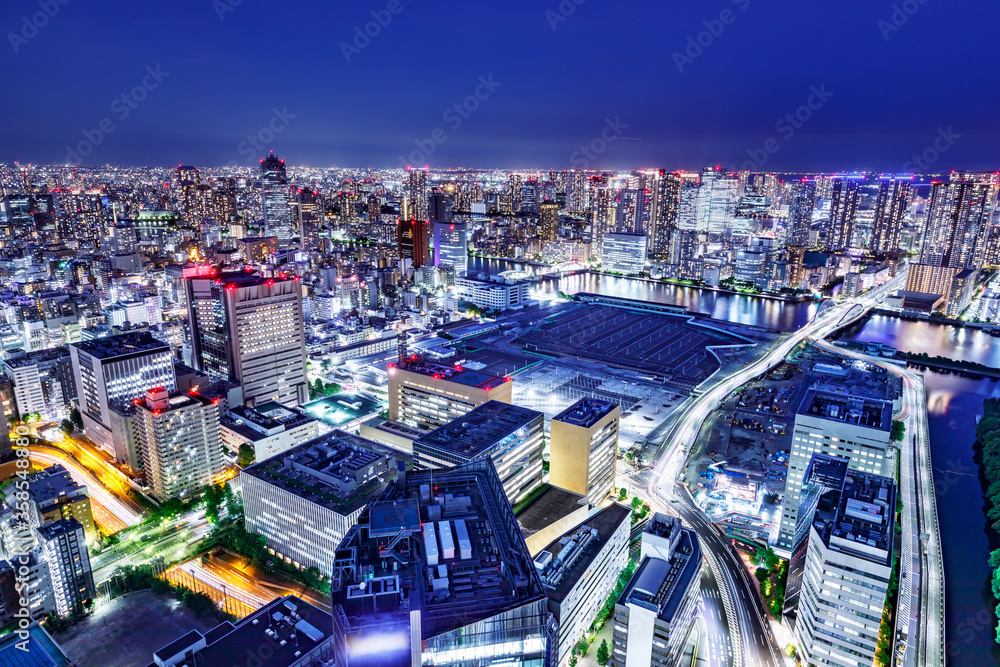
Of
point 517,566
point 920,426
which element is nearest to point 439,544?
point 517,566

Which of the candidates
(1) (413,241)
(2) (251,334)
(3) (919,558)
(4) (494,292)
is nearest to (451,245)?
(1) (413,241)

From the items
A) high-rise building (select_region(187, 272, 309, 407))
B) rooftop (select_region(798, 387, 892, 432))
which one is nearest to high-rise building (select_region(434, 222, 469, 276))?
high-rise building (select_region(187, 272, 309, 407))

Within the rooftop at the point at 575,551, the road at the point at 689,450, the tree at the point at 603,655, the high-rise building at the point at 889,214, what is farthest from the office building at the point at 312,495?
the high-rise building at the point at 889,214

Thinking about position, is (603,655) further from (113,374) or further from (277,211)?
(277,211)

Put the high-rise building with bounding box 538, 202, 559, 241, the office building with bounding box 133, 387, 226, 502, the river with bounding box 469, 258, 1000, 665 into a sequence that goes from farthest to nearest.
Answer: the high-rise building with bounding box 538, 202, 559, 241 → the office building with bounding box 133, 387, 226, 502 → the river with bounding box 469, 258, 1000, 665

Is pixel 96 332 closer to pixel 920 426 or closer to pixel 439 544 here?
pixel 439 544

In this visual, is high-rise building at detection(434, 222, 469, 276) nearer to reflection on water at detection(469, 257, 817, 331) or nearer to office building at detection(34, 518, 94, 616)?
reflection on water at detection(469, 257, 817, 331)

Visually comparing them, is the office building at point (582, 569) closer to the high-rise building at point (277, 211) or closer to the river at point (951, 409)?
the river at point (951, 409)
